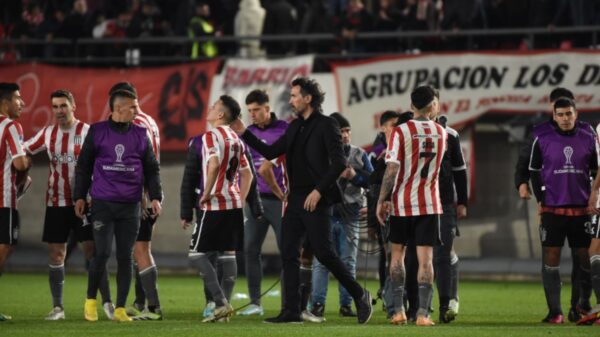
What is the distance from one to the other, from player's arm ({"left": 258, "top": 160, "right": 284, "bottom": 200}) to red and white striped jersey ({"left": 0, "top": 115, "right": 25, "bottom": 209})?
2451 millimetres

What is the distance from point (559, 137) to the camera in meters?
13.6

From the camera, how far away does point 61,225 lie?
14.2m

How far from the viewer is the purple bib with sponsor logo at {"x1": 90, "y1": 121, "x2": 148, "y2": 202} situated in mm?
13250

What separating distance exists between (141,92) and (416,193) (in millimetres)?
12609

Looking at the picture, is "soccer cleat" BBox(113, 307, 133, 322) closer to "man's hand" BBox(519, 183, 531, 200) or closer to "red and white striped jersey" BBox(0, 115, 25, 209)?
"red and white striped jersey" BBox(0, 115, 25, 209)

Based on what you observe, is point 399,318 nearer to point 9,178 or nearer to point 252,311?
point 252,311

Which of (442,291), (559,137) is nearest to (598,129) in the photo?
(559,137)

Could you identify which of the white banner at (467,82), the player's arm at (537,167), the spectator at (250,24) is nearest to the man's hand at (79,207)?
the player's arm at (537,167)

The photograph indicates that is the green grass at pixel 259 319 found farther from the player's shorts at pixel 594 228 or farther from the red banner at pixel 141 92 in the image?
the red banner at pixel 141 92

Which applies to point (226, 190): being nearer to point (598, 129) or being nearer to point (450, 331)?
point (450, 331)

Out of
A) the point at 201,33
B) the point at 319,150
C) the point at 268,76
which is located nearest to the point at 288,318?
the point at 319,150

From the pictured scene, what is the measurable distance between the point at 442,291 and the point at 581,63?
31.0ft

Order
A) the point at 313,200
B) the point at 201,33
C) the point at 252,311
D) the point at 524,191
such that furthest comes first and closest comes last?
1. the point at 201,33
2. the point at 252,311
3. the point at 524,191
4. the point at 313,200

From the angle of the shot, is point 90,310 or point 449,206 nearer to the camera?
point 90,310
